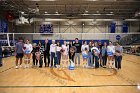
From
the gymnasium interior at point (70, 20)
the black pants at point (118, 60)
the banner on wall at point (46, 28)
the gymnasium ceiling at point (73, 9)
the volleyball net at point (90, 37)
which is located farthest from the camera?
the banner on wall at point (46, 28)

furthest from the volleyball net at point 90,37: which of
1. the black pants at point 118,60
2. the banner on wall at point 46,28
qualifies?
the black pants at point 118,60

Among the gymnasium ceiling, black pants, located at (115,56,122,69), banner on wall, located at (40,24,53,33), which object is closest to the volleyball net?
banner on wall, located at (40,24,53,33)

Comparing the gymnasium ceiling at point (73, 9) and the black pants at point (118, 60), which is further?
the gymnasium ceiling at point (73, 9)

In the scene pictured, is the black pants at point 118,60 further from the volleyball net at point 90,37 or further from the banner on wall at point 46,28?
the banner on wall at point 46,28

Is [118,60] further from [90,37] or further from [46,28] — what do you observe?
[46,28]

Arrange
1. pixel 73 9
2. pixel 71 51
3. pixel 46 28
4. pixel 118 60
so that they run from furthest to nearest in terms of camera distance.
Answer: pixel 46 28 < pixel 73 9 < pixel 71 51 < pixel 118 60

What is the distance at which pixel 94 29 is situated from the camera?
109ft

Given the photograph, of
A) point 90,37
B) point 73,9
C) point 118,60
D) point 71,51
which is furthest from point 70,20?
point 118,60

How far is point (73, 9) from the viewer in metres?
27.5

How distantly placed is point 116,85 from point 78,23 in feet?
87.1

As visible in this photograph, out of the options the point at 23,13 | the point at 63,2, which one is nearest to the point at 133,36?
the point at 63,2

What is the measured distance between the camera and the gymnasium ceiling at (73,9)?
75.4ft

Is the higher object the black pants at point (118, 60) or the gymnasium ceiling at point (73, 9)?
the gymnasium ceiling at point (73, 9)

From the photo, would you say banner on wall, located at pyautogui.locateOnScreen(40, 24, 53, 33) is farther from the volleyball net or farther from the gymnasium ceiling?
the gymnasium ceiling
